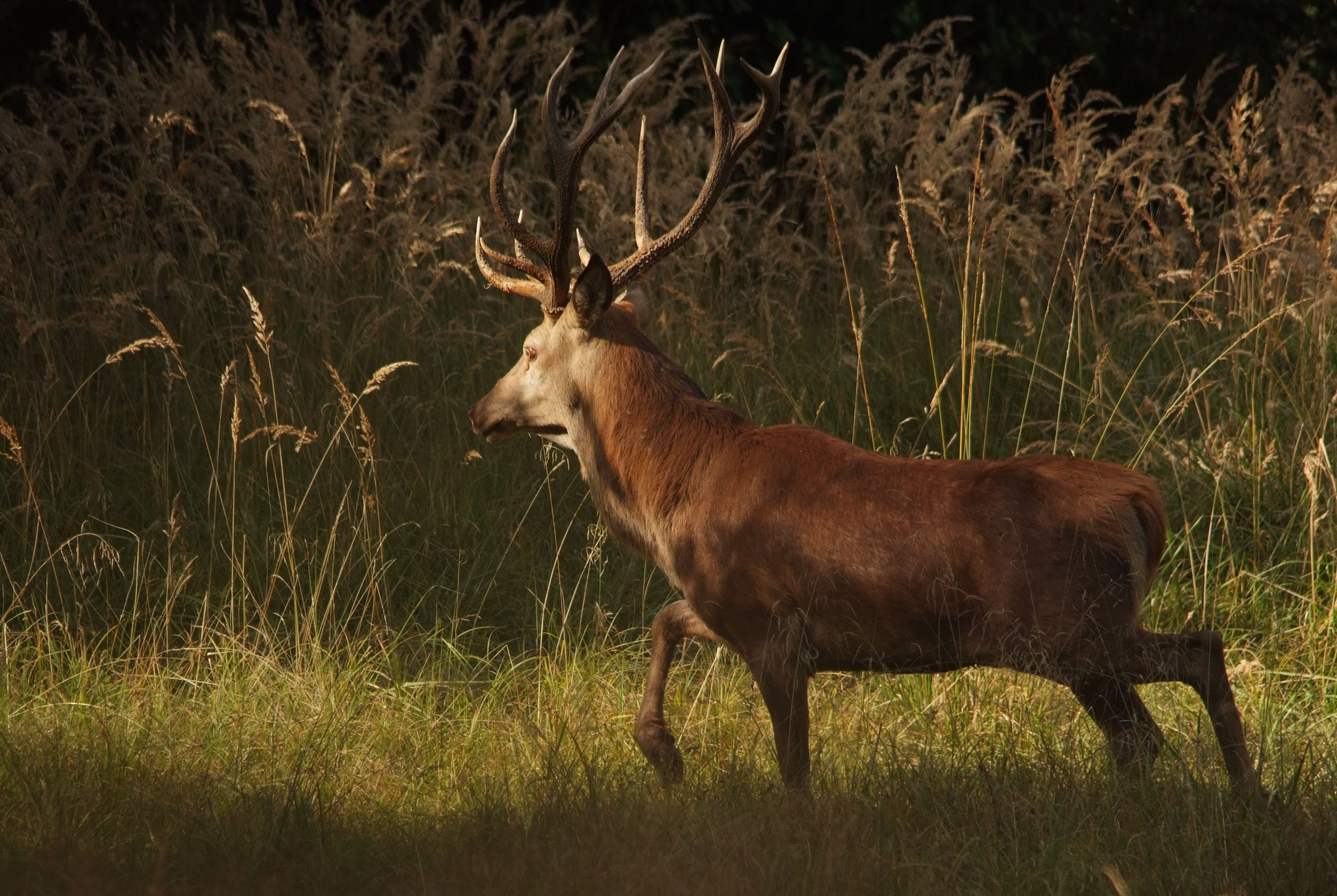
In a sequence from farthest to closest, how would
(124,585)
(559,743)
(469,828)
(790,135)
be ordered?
(790,135), (124,585), (559,743), (469,828)

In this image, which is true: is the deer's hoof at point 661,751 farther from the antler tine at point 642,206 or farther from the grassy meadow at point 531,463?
the antler tine at point 642,206

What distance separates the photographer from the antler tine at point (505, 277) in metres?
5.00

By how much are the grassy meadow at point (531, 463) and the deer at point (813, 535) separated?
237 mm

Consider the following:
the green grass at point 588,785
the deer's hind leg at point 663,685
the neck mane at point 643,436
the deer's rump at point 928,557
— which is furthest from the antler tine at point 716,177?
the green grass at point 588,785

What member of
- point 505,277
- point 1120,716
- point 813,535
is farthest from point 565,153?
point 1120,716

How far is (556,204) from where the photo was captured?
497cm

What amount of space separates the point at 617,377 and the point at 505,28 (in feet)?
11.1

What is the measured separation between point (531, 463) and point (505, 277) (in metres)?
1.12

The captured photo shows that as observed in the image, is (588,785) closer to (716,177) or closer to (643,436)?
(643,436)

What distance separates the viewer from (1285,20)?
10719mm

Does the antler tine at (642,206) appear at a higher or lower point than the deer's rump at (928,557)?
higher

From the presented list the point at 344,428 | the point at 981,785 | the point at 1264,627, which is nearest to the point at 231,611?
the point at 344,428

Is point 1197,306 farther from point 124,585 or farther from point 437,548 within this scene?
point 124,585

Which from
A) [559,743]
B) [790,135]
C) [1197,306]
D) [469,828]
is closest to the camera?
[469,828]
